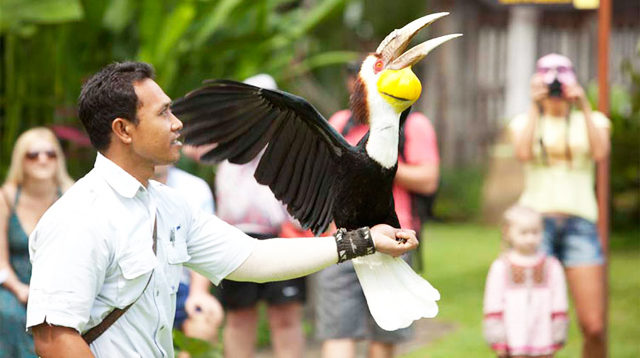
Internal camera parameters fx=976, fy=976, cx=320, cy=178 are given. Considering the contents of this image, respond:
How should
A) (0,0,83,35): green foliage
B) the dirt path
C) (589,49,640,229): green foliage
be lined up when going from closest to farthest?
(0,0,83,35): green foliage
the dirt path
(589,49,640,229): green foliage

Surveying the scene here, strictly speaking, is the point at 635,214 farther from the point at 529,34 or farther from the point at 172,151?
the point at 172,151

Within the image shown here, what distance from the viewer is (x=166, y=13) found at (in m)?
6.45

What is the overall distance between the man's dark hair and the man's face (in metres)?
0.02

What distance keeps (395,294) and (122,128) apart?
2.40 ft

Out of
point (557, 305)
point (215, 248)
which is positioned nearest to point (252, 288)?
point (557, 305)

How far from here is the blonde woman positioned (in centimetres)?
405

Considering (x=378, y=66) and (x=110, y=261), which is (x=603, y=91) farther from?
(x=110, y=261)

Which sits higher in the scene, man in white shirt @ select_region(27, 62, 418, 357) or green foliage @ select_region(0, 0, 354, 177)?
green foliage @ select_region(0, 0, 354, 177)

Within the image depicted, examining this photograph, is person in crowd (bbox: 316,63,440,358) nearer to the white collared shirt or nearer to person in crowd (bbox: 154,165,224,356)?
person in crowd (bbox: 154,165,224,356)

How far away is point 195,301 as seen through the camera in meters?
4.18

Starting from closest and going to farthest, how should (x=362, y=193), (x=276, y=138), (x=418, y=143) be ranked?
(x=362, y=193) → (x=276, y=138) → (x=418, y=143)

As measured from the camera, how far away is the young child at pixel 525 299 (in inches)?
169

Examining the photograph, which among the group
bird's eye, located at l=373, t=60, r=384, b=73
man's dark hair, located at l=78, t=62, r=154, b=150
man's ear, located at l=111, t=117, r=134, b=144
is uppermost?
bird's eye, located at l=373, t=60, r=384, b=73

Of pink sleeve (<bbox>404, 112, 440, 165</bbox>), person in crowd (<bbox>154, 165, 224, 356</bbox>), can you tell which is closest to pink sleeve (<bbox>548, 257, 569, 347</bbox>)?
pink sleeve (<bbox>404, 112, 440, 165</bbox>)
